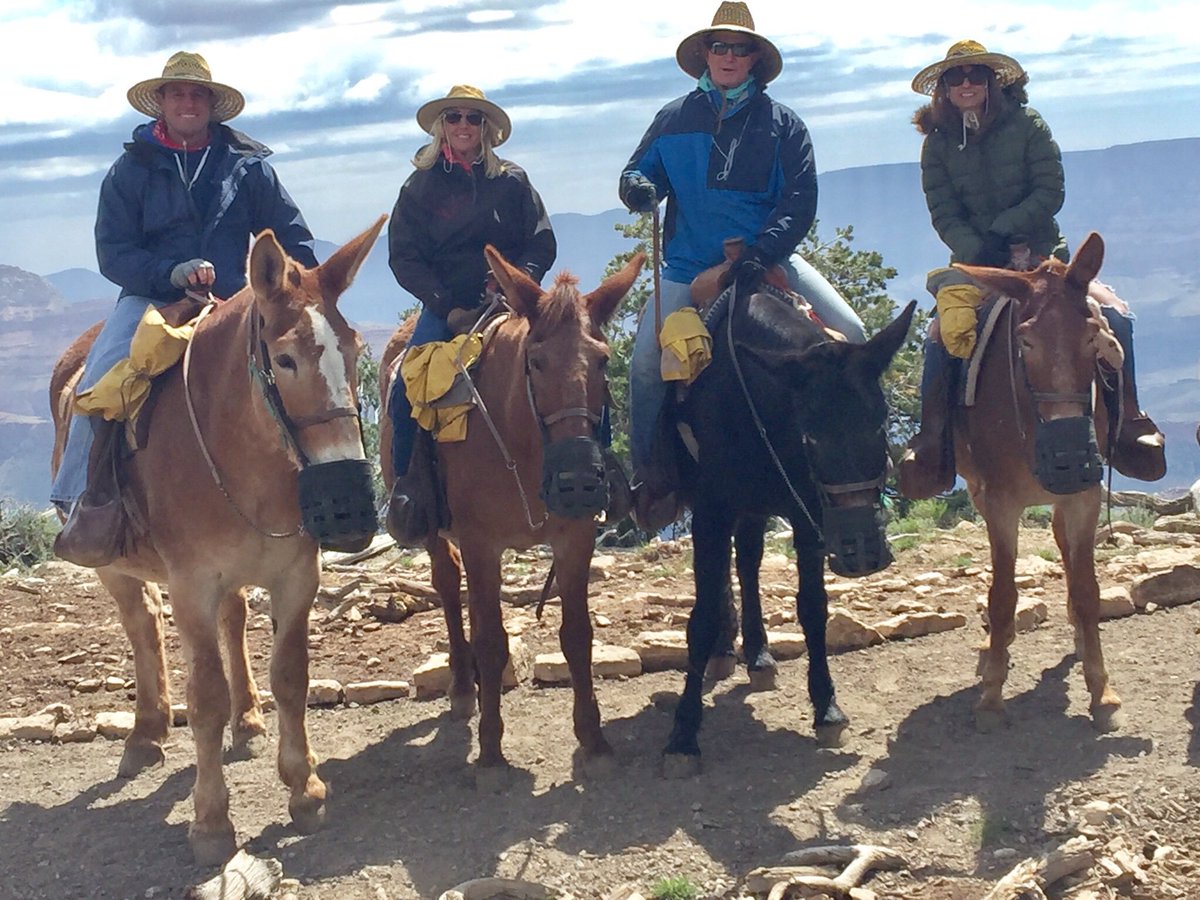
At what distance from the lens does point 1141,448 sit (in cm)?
708

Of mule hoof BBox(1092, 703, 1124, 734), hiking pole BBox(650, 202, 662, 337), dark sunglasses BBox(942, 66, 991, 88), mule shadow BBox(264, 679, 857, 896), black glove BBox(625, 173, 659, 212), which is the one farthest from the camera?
dark sunglasses BBox(942, 66, 991, 88)

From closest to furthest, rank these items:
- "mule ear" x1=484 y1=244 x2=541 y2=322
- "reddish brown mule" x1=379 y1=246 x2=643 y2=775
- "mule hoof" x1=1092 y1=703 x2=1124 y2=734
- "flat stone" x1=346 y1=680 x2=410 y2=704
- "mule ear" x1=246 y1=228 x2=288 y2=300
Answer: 1. "mule ear" x1=246 y1=228 x2=288 y2=300
2. "mule ear" x1=484 y1=244 x2=541 y2=322
3. "reddish brown mule" x1=379 y1=246 x2=643 y2=775
4. "mule hoof" x1=1092 y1=703 x2=1124 y2=734
5. "flat stone" x1=346 y1=680 x2=410 y2=704

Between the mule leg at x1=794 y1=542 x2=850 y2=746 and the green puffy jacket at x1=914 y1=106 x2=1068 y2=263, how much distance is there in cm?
200

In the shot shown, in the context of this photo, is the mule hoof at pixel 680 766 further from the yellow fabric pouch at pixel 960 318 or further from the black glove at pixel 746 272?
the yellow fabric pouch at pixel 960 318

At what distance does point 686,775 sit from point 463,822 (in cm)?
109

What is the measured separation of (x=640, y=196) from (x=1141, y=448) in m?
2.91

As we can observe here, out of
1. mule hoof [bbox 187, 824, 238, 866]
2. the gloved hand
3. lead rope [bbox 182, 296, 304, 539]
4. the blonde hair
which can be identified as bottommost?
mule hoof [bbox 187, 824, 238, 866]

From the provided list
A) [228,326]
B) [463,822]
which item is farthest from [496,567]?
[228,326]

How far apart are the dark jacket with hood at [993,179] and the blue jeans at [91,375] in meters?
4.11

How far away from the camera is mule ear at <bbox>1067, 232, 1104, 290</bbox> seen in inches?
244

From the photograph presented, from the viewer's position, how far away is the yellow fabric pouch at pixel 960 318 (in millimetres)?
6863

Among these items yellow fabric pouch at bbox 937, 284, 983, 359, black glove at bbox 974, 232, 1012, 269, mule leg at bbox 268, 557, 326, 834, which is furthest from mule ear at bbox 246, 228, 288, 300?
black glove at bbox 974, 232, 1012, 269

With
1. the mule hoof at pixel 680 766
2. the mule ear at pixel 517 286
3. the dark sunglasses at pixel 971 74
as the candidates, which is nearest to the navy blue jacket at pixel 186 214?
the mule ear at pixel 517 286

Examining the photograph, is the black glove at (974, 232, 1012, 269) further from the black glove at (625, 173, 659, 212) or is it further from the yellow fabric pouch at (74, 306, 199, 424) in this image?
the yellow fabric pouch at (74, 306, 199, 424)
